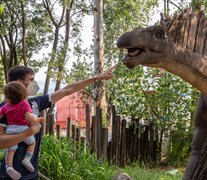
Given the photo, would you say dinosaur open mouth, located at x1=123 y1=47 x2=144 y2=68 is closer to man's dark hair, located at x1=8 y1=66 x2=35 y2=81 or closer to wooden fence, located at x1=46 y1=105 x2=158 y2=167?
man's dark hair, located at x1=8 y1=66 x2=35 y2=81

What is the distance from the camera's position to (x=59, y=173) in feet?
14.6

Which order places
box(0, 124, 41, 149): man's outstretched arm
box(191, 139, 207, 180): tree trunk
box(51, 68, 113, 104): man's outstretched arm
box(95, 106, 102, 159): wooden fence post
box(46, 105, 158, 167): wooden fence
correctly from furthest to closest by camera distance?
1. box(95, 106, 102, 159): wooden fence post
2. box(46, 105, 158, 167): wooden fence
3. box(51, 68, 113, 104): man's outstretched arm
4. box(0, 124, 41, 149): man's outstretched arm
5. box(191, 139, 207, 180): tree trunk

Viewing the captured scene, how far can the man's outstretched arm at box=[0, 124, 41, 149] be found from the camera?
7.37 feet

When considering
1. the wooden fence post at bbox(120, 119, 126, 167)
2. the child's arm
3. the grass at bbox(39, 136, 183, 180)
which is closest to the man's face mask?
the child's arm

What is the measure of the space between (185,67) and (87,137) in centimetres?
452

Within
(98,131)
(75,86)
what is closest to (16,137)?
(75,86)

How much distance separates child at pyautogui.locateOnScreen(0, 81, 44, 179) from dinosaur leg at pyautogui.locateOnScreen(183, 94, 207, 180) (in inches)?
35.0

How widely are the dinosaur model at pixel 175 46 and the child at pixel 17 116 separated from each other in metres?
1.01

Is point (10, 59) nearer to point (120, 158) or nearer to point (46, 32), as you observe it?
point (46, 32)

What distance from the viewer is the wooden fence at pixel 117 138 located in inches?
226

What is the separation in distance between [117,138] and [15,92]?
4558mm

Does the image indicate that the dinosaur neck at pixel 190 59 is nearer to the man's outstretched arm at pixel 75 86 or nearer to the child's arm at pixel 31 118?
the child's arm at pixel 31 118

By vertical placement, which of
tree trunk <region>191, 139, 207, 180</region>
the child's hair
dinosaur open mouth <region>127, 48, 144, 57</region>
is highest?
dinosaur open mouth <region>127, 48, 144, 57</region>

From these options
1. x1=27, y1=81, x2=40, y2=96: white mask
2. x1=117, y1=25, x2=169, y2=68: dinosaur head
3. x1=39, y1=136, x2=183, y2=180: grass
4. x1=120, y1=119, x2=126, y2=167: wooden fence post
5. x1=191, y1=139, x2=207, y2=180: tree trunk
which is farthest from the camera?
x1=120, y1=119, x2=126, y2=167: wooden fence post
